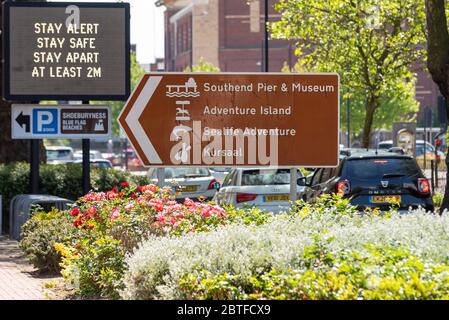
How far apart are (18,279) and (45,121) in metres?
7.87

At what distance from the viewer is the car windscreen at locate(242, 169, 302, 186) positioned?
76.9 feet

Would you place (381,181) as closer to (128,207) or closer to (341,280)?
(128,207)

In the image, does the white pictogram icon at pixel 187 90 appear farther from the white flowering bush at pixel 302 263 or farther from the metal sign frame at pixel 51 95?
the white flowering bush at pixel 302 263

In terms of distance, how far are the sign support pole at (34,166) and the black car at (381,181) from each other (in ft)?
18.6

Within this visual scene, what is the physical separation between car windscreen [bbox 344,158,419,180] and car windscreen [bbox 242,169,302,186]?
140 inches

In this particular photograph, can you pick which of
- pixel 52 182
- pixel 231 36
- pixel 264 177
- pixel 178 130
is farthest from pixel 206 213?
pixel 231 36

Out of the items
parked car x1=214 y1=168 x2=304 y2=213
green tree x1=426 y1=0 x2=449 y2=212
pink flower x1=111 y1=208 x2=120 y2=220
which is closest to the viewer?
pink flower x1=111 y1=208 x2=120 y2=220

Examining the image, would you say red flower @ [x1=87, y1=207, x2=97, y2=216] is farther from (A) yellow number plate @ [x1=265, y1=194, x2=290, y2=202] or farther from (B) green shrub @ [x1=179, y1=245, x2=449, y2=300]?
(A) yellow number plate @ [x1=265, y1=194, x2=290, y2=202]

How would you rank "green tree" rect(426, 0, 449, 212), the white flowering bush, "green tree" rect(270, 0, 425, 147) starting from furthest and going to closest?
"green tree" rect(270, 0, 425, 147) → "green tree" rect(426, 0, 449, 212) → the white flowering bush

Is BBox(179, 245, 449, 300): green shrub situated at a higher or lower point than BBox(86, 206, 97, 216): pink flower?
lower

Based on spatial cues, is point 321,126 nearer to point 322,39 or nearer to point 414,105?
point 322,39

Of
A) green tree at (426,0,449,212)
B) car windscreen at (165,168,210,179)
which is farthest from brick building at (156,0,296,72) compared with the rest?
green tree at (426,0,449,212)

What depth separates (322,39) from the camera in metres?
35.6
